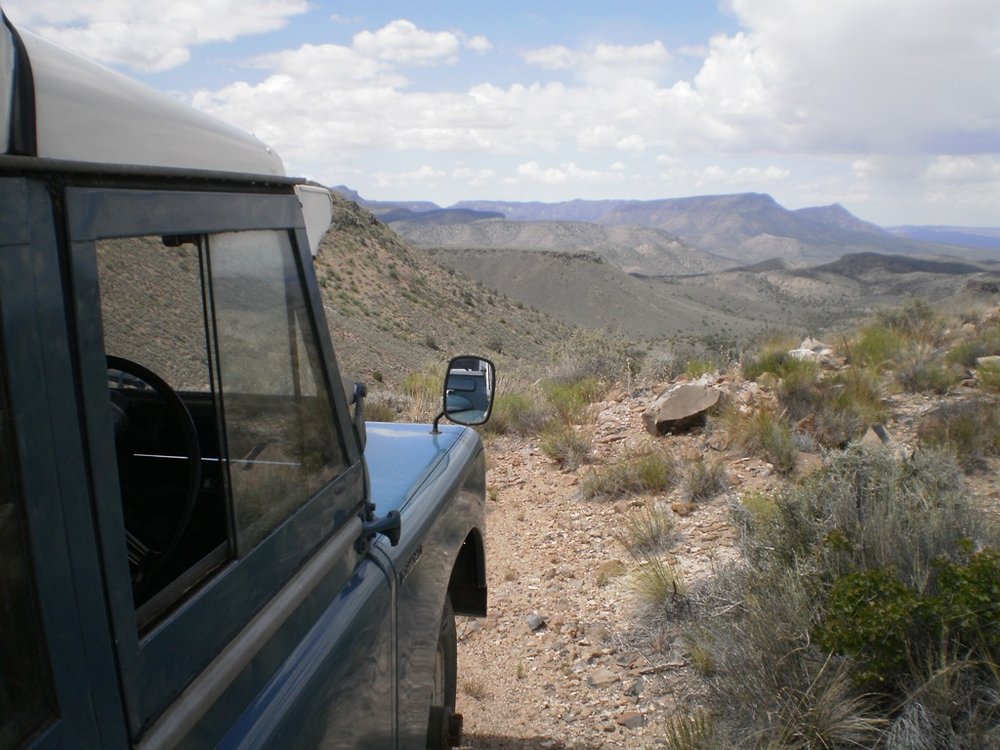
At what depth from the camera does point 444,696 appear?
303cm

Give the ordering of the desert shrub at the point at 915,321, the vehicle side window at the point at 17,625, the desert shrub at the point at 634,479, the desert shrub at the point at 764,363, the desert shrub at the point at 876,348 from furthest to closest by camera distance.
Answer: the desert shrub at the point at 915,321 < the desert shrub at the point at 876,348 < the desert shrub at the point at 764,363 < the desert shrub at the point at 634,479 < the vehicle side window at the point at 17,625

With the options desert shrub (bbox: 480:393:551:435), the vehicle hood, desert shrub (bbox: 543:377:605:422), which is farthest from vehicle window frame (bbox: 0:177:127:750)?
desert shrub (bbox: 543:377:605:422)

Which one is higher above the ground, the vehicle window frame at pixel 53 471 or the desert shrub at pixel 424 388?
the vehicle window frame at pixel 53 471

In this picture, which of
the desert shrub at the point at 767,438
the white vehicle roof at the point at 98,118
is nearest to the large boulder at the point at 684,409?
the desert shrub at the point at 767,438

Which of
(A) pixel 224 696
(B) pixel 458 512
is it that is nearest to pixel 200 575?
(A) pixel 224 696

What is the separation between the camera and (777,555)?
4484 millimetres

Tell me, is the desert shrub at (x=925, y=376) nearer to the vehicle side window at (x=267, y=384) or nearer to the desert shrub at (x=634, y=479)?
the desert shrub at (x=634, y=479)

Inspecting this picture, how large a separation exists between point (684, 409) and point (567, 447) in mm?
1218

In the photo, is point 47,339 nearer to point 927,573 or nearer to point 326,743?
point 326,743

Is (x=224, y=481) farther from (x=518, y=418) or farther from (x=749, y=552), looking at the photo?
(x=518, y=418)

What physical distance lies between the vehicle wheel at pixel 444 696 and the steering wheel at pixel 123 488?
3.96 ft

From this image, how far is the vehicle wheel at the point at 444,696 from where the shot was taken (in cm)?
282

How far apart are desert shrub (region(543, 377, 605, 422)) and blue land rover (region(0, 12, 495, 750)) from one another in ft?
22.9

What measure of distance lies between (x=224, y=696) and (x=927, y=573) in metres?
3.21
